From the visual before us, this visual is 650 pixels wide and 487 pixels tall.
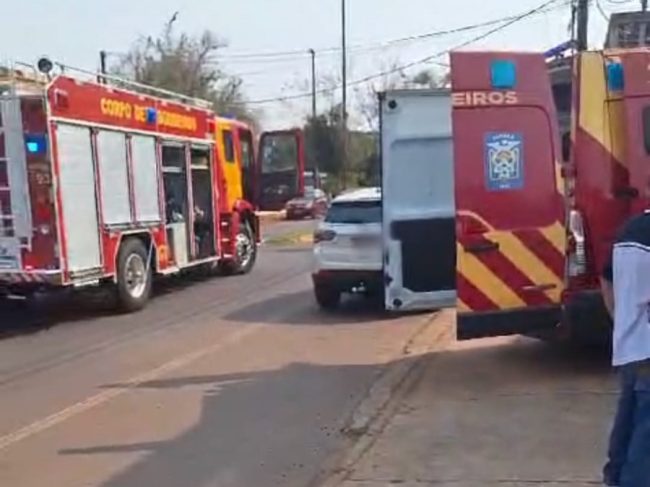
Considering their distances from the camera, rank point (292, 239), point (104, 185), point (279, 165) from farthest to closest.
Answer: point (292, 239)
point (279, 165)
point (104, 185)

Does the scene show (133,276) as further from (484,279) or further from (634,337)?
(634,337)

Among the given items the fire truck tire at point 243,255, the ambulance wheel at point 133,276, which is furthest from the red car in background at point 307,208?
the ambulance wheel at point 133,276

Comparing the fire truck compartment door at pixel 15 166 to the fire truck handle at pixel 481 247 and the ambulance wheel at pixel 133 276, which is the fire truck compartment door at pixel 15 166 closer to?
the ambulance wheel at pixel 133 276

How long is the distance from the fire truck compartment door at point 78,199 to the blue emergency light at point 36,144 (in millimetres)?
172

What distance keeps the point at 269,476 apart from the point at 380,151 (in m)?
4.16

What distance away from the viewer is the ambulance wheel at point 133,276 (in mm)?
13531

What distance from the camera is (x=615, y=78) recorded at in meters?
7.75

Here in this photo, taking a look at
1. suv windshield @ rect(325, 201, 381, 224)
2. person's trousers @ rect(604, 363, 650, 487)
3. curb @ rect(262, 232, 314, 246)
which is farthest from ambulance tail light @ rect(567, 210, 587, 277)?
curb @ rect(262, 232, 314, 246)

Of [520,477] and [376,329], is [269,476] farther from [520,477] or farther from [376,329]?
[376,329]

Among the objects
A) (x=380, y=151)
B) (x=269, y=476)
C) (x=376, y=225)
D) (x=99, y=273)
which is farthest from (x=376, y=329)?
(x=269, y=476)

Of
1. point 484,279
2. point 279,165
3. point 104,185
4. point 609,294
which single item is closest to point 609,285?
point 609,294

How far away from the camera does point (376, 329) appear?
37.9 feet

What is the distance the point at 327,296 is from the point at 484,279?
18.0ft

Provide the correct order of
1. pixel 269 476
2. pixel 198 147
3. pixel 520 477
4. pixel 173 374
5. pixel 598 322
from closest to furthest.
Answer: pixel 520 477, pixel 269 476, pixel 598 322, pixel 173 374, pixel 198 147
